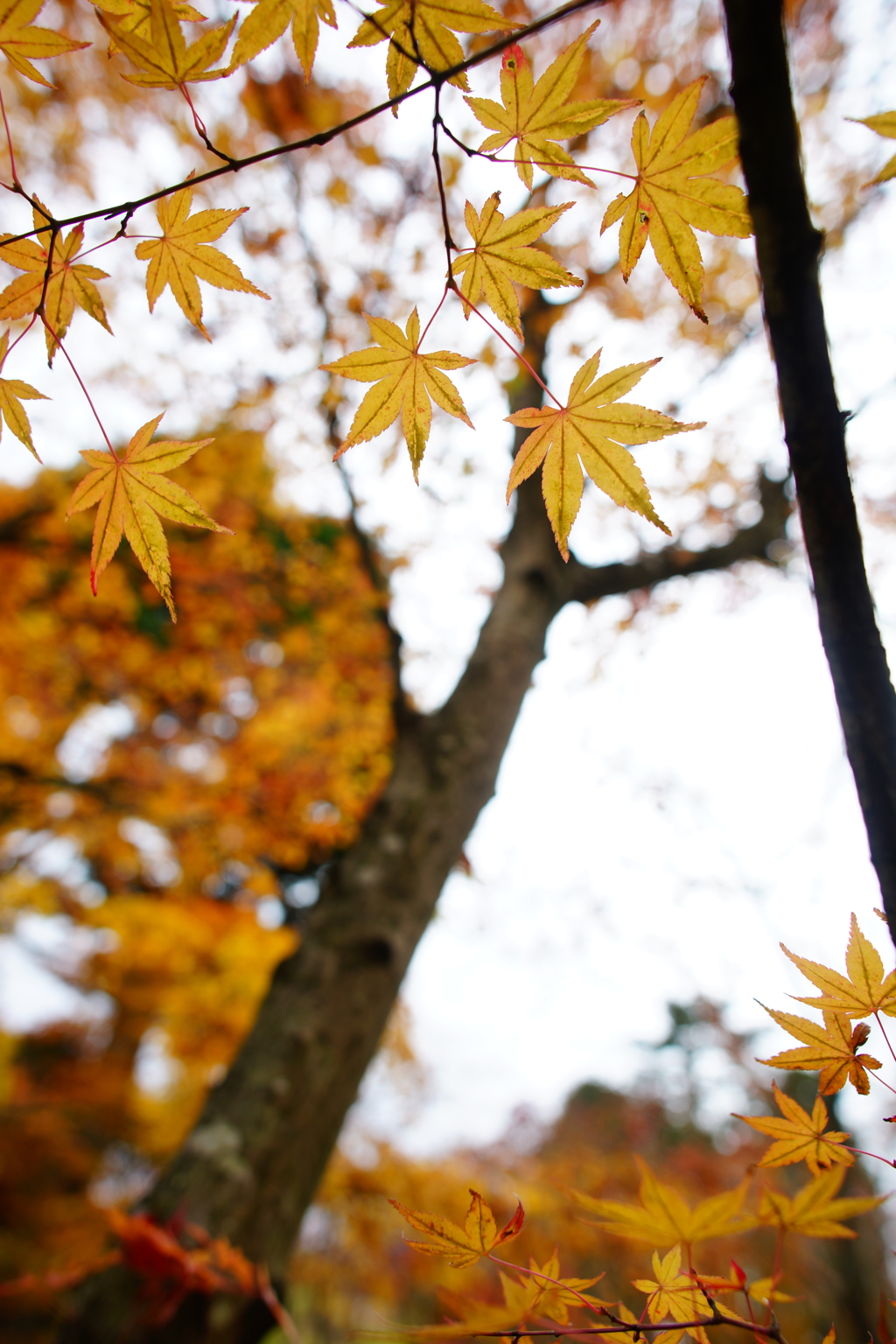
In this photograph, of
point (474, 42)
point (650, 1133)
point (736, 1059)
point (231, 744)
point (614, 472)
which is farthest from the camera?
point (650, 1133)

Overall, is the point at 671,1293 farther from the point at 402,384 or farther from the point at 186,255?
the point at 186,255

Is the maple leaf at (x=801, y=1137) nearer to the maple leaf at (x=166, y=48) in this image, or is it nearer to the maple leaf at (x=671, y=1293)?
the maple leaf at (x=671, y=1293)

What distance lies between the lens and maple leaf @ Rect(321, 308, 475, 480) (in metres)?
0.65

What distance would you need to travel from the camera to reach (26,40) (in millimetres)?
631

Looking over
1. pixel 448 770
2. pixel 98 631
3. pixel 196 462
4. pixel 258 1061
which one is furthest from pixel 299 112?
pixel 98 631

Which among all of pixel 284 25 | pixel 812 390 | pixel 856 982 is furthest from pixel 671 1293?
pixel 284 25

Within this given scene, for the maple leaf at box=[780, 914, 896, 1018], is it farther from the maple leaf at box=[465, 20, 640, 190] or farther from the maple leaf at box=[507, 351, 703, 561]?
the maple leaf at box=[465, 20, 640, 190]

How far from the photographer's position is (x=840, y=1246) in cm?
519

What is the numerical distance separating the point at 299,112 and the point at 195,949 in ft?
30.7

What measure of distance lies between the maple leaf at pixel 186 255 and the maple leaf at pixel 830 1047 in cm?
91

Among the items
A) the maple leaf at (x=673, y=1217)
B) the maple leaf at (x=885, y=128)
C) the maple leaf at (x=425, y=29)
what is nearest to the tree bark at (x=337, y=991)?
the maple leaf at (x=673, y=1217)

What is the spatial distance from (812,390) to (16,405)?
0.80 m

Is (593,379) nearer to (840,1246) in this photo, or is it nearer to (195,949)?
(840,1246)

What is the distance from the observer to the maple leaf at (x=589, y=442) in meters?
0.59
